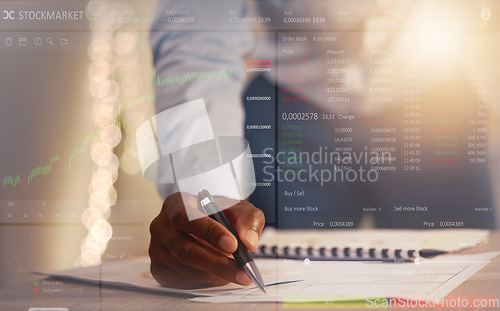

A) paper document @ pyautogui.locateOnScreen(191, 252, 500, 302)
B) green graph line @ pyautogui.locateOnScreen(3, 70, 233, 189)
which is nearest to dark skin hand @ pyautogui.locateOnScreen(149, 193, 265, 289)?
paper document @ pyautogui.locateOnScreen(191, 252, 500, 302)

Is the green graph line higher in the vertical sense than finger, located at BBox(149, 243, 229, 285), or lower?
higher

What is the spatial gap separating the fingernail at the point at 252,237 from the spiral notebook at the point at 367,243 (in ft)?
0.06

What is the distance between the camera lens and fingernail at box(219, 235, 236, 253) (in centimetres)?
101

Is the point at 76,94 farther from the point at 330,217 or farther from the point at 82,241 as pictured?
the point at 330,217

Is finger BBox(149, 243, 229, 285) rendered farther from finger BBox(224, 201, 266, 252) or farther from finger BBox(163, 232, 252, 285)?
finger BBox(224, 201, 266, 252)

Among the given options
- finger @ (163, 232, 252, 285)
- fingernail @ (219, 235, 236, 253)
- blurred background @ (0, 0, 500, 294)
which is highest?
blurred background @ (0, 0, 500, 294)

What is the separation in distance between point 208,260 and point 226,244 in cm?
6

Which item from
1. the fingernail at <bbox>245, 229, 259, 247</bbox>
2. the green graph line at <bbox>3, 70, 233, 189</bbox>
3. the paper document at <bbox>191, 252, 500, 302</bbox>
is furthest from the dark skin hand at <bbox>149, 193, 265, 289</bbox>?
the green graph line at <bbox>3, 70, 233, 189</bbox>

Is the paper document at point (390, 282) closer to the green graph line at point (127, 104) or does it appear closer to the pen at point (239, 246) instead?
the pen at point (239, 246)

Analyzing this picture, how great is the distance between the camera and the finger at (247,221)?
41.5 inches

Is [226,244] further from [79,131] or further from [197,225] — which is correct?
[79,131]

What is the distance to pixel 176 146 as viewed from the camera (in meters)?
1.07

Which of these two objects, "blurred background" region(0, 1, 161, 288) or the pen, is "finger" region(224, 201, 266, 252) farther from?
"blurred background" region(0, 1, 161, 288)

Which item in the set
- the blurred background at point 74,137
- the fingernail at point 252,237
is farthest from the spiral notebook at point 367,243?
the blurred background at point 74,137
